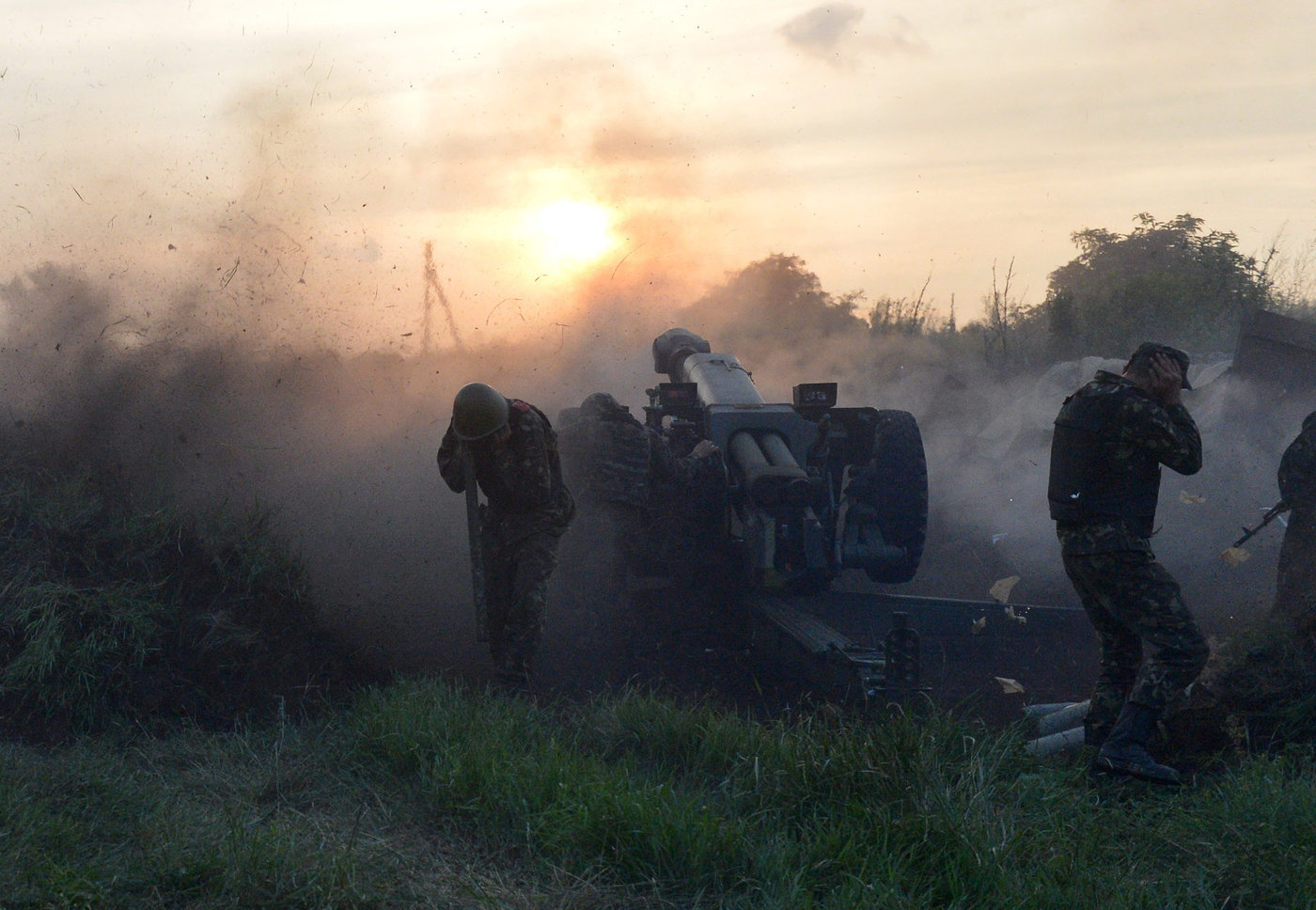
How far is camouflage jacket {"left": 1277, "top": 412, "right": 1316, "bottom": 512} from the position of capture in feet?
19.8

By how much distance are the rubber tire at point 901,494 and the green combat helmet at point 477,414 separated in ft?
10.6

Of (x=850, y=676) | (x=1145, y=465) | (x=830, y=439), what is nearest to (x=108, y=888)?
(x=850, y=676)

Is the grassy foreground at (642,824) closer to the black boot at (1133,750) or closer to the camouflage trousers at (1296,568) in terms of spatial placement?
the black boot at (1133,750)

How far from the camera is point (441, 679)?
5.36 meters

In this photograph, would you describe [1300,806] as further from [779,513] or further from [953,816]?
[779,513]

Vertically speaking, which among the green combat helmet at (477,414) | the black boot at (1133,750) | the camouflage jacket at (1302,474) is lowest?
the black boot at (1133,750)

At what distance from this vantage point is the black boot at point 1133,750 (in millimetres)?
4145

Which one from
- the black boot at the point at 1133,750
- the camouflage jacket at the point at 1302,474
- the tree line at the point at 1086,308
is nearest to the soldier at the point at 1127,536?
the black boot at the point at 1133,750

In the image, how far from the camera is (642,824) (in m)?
3.46

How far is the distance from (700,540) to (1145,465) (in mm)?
3468

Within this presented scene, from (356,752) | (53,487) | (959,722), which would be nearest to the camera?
(959,722)

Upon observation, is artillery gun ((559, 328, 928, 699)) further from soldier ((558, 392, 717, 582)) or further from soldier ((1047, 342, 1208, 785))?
soldier ((1047, 342, 1208, 785))

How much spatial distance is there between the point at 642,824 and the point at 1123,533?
2.24m

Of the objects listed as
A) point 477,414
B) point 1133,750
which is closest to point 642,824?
point 1133,750
